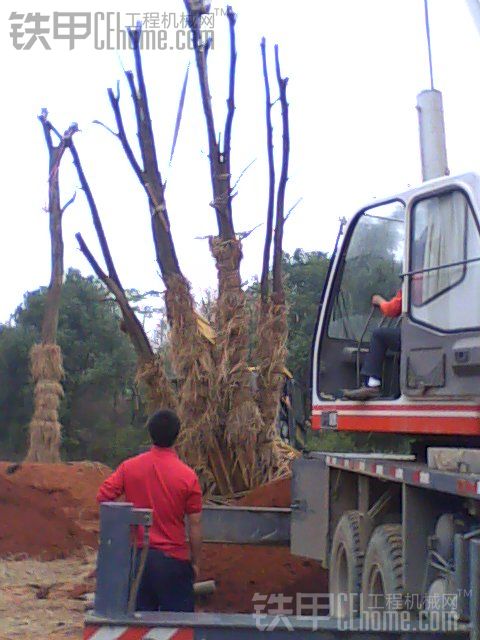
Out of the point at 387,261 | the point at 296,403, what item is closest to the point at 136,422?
the point at 296,403

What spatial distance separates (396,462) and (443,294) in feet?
4.73

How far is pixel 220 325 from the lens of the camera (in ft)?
36.9

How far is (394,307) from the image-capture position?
6.82m

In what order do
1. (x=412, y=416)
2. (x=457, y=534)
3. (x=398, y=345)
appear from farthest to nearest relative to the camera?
(x=398, y=345), (x=412, y=416), (x=457, y=534)

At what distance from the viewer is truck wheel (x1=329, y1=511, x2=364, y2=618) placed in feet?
24.1

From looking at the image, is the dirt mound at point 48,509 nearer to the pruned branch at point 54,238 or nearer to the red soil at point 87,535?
the red soil at point 87,535

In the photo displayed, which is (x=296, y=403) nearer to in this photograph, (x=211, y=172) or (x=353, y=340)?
(x=211, y=172)

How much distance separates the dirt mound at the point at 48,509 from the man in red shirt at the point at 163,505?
256 inches

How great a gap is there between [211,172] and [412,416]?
576 centimetres

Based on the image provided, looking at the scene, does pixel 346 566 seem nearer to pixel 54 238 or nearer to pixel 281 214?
pixel 281 214

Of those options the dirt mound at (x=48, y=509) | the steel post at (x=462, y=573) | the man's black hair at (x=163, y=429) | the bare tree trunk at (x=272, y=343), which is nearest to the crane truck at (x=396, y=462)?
the steel post at (x=462, y=573)

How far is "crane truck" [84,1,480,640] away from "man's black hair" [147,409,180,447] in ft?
3.75

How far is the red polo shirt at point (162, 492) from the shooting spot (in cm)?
569

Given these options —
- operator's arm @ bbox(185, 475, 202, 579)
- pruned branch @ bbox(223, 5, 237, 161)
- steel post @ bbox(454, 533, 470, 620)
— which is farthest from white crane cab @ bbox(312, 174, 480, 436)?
pruned branch @ bbox(223, 5, 237, 161)
